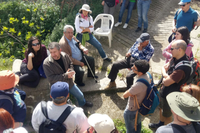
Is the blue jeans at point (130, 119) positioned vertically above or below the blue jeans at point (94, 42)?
below

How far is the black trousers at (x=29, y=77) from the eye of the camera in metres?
3.36

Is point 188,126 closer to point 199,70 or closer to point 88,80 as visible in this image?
point 199,70

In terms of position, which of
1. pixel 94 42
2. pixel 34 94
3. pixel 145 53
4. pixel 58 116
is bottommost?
pixel 34 94

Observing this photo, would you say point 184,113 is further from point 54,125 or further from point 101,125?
point 54,125

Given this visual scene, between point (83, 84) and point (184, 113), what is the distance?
9.42ft

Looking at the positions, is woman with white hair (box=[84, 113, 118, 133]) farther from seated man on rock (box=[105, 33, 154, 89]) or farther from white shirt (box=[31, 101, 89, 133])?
seated man on rock (box=[105, 33, 154, 89])

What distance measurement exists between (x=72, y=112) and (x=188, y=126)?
136 centimetres

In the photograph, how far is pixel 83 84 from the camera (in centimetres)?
436

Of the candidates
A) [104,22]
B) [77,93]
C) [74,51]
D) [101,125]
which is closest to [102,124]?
[101,125]

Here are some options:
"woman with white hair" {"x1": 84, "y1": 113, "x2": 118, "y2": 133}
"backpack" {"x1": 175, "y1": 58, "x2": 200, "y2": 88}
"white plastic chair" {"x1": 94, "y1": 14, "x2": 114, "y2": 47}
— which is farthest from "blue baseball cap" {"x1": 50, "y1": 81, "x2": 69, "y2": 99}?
"white plastic chair" {"x1": 94, "y1": 14, "x2": 114, "y2": 47}

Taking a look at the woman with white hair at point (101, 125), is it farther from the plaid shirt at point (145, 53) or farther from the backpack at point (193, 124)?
the plaid shirt at point (145, 53)

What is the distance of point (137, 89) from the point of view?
2.53m

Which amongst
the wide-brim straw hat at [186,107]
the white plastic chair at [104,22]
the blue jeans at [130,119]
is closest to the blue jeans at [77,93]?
the blue jeans at [130,119]

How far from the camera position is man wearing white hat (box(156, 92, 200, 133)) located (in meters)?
1.80
